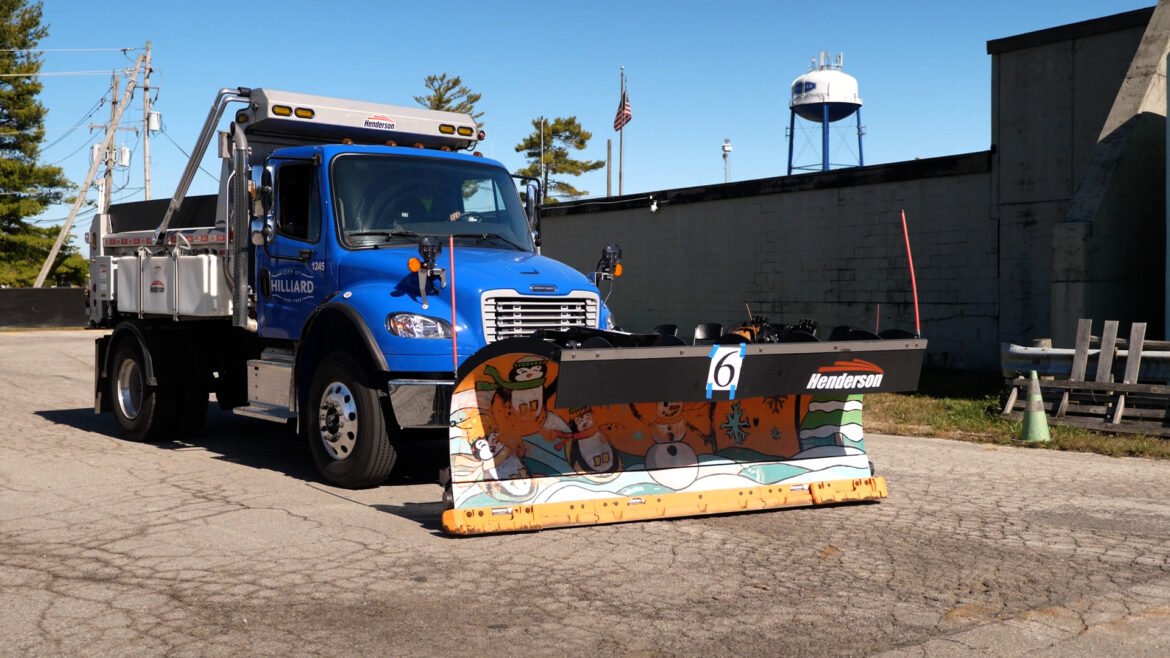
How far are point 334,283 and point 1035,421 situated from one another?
7.22 metres

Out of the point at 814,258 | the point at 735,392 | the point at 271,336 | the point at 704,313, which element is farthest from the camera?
the point at 704,313

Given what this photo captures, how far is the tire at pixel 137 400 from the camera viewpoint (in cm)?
1061

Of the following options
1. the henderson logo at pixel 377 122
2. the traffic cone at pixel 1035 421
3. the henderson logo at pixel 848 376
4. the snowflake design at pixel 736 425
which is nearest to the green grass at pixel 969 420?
the traffic cone at pixel 1035 421

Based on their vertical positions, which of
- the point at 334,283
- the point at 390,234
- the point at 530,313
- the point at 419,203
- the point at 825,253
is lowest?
the point at 530,313

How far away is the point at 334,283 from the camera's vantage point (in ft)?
27.8

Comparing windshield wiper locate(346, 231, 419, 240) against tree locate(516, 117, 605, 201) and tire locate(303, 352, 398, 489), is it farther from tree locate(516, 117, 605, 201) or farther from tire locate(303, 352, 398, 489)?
tree locate(516, 117, 605, 201)

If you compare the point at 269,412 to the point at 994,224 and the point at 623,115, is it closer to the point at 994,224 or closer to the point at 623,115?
the point at 994,224

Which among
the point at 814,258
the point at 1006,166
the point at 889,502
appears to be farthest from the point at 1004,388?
the point at 889,502

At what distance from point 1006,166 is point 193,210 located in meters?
12.0

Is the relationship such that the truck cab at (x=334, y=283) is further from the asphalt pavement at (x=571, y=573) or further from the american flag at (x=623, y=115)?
the american flag at (x=623, y=115)

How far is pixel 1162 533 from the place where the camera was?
22.2 ft

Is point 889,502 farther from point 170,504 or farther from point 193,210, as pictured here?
point 193,210

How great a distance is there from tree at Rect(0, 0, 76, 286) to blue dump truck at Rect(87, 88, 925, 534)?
44.7 meters

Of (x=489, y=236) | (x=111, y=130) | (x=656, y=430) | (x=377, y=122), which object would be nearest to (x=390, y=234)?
(x=489, y=236)
